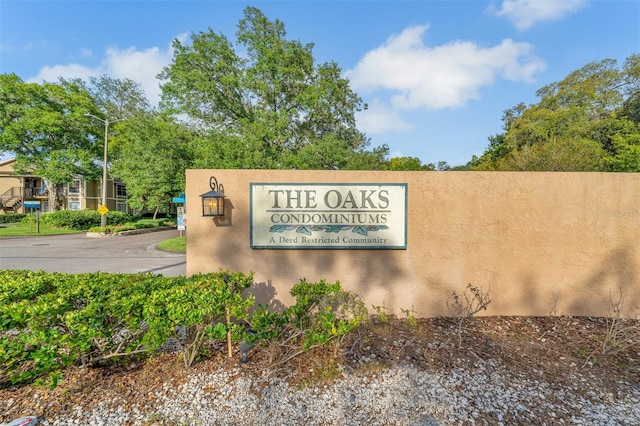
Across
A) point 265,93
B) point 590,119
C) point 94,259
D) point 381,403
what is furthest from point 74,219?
point 590,119

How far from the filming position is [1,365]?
7.07ft

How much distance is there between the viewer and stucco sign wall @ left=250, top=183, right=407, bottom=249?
12.1 ft

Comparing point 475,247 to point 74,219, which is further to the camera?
point 74,219

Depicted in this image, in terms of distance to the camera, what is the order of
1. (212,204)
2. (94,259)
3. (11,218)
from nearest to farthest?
(212,204)
(94,259)
(11,218)

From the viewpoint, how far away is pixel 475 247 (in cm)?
375

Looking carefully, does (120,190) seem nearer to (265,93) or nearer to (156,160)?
(156,160)

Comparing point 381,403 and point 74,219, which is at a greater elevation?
point 74,219

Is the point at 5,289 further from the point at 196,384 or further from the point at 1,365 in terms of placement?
the point at 196,384

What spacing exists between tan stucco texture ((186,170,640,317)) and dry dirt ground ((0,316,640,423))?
0.44 m

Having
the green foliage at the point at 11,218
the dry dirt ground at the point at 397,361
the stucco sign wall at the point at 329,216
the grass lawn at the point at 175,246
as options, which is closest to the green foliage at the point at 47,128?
the green foliage at the point at 11,218

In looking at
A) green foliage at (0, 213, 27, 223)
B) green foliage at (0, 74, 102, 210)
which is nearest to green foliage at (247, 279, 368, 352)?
green foliage at (0, 74, 102, 210)

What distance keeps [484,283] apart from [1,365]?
5.06 metres

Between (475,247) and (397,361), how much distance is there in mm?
1975

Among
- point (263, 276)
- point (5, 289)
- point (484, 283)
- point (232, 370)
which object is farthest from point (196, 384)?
point (484, 283)
